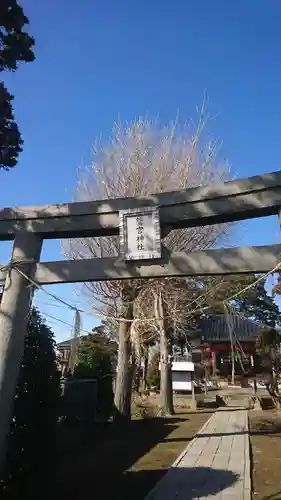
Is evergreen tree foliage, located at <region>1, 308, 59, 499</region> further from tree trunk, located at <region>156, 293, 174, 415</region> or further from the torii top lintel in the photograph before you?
tree trunk, located at <region>156, 293, 174, 415</region>

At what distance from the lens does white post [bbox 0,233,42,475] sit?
480 centimetres

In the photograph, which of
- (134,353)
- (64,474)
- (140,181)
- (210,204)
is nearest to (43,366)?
(64,474)

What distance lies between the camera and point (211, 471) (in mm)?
6832

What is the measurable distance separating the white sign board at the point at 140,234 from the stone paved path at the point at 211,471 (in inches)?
134

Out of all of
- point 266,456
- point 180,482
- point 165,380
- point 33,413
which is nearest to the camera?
point 33,413

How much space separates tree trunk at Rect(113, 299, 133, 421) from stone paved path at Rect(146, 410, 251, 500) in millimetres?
2579

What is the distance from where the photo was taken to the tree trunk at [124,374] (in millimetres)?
12234

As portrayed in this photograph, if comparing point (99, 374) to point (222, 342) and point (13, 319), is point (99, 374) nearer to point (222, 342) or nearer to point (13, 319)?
point (13, 319)

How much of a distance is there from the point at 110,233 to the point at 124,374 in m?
8.30

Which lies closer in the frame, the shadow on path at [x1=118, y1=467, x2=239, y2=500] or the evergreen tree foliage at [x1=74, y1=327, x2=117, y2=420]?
the shadow on path at [x1=118, y1=467, x2=239, y2=500]

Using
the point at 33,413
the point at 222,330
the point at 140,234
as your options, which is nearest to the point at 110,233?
the point at 140,234

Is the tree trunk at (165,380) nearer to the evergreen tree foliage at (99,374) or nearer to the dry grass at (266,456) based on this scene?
the evergreen tree foliage at (99,374)

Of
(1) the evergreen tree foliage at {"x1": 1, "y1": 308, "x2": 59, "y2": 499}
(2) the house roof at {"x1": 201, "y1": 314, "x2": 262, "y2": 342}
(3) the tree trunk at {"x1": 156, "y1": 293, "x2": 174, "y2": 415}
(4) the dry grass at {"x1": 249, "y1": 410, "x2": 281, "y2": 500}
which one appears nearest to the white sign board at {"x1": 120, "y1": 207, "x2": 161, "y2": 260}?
(1) the evergreen tree foliage at {"x1": 1, "y1": 308, "x2": 59, "y2": 499}

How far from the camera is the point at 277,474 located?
6.79 m
